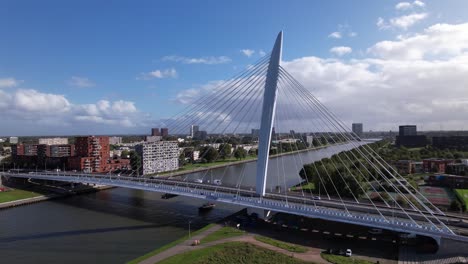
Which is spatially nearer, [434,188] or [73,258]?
[73,258]

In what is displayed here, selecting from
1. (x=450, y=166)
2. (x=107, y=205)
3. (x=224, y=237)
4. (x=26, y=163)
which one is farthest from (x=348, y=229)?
(x=26, y=163)

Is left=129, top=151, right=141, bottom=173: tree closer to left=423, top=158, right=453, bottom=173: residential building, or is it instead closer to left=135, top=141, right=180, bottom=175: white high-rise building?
left=135, top=141, right=180, bottom=175: white high-rise building

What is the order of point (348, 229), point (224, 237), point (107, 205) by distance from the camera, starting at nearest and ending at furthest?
1. point (224, 237)
2. point (348, 229)
3. point (107, 205)

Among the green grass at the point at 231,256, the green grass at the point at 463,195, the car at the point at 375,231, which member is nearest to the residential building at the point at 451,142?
the green grass at the point at 463,195

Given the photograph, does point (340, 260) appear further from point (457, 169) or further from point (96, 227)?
point (457, 169)

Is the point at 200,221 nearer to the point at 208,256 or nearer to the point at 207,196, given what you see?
the point at 207,196

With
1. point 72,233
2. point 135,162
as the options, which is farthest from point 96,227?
point 135,162

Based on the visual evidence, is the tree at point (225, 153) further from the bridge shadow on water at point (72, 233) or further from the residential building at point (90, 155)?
the bridge shadow on water at point (72, 233)
